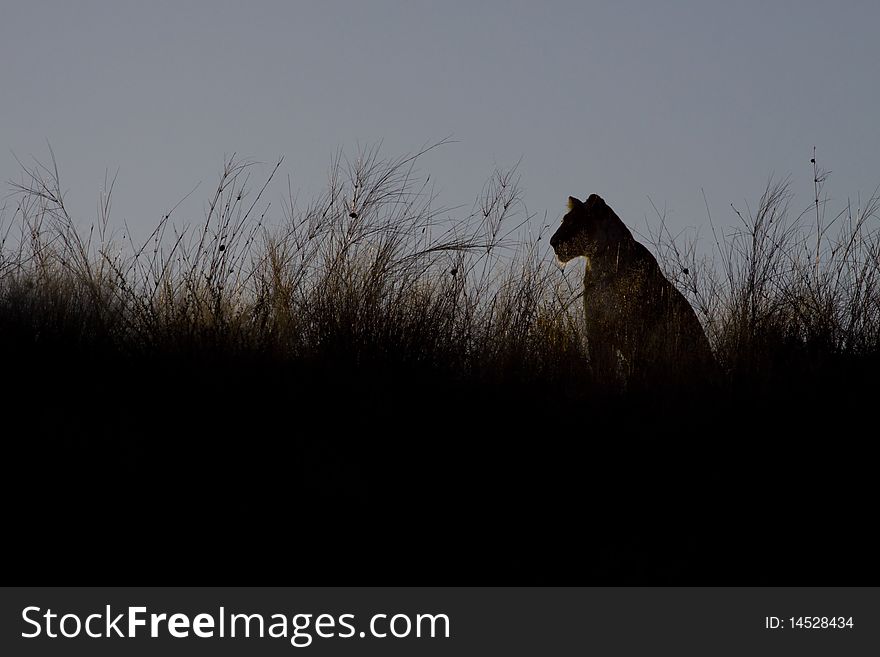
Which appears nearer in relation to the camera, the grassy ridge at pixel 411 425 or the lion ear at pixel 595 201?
the grassy ridge at pixel 411 425

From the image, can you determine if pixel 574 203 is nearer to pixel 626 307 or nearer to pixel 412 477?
pixel 626 307

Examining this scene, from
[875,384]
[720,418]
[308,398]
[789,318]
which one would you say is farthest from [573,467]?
[789,318]

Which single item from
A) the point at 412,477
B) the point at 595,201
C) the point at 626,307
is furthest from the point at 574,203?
the point at 412,477

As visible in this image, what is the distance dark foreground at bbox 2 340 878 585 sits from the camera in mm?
2705

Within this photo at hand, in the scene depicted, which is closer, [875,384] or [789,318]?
[875,384]

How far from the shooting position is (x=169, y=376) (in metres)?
3.65

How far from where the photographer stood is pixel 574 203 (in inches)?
236

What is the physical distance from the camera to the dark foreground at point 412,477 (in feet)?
8.87

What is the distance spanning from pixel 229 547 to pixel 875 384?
2706 millimetres

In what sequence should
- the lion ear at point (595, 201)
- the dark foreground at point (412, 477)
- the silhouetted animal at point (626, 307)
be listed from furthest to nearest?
the lion ear at point (595, 201), the silhouetted animal at point (626, 307), the dark foreground at point (412, 477)

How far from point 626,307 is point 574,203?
1325mm

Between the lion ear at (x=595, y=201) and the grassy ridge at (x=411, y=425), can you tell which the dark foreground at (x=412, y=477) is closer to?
the grassy ridge at (x=411, y=425)

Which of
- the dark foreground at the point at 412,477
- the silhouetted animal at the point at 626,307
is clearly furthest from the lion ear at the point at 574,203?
the dark foreground at the point at 412,477

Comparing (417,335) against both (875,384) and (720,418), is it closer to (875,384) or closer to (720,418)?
(720,418)
